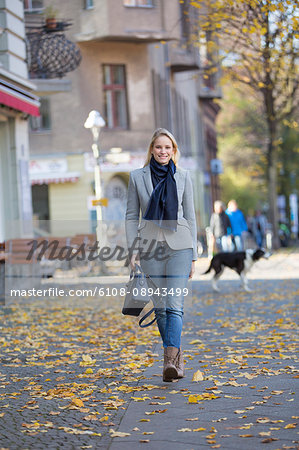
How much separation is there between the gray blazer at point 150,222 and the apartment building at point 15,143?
33.2 ft

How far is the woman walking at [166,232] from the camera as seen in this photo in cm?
725

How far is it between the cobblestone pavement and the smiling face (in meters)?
1.74

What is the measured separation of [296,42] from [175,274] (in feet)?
57.7

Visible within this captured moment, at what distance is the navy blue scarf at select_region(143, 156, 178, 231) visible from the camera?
23.6 feet

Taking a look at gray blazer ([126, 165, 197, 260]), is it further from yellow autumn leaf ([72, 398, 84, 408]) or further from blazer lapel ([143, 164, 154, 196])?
yellow autumn leaf ([72, 398, 84, 408])

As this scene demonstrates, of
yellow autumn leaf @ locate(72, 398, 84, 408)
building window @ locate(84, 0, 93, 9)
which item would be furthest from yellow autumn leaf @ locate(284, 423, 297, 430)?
building window @ locate(84, 0, 93, 9)

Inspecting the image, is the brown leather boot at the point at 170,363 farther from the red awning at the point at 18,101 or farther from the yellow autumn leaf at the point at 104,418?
the red awning at the point at 18,101

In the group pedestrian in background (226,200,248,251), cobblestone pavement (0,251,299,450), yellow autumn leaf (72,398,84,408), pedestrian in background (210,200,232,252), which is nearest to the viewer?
cobblestone pavement (0,251,299,450)

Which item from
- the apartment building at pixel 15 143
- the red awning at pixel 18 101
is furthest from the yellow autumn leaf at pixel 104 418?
the apartment building at pixel 15 143

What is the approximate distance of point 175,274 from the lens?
731cm

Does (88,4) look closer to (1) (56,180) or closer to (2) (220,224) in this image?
(1) (56,180)

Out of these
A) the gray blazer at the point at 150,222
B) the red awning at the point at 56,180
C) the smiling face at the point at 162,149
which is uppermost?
the red awning at the point at 56,180

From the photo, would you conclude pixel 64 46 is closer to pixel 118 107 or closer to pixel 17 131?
pixel 17 131

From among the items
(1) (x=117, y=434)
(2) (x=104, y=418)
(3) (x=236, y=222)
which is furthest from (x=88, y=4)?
(1) (x=117, y=434)
